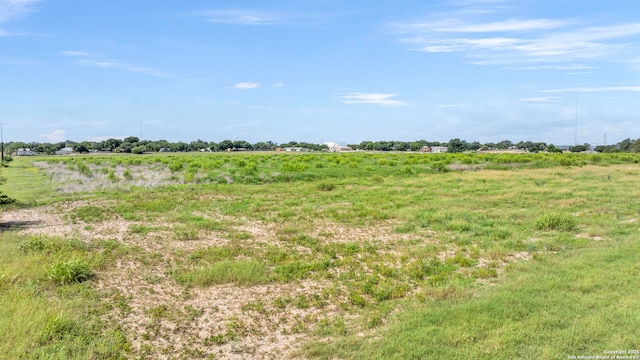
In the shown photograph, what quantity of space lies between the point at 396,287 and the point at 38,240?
8.46m

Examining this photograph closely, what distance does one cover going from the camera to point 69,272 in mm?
7672

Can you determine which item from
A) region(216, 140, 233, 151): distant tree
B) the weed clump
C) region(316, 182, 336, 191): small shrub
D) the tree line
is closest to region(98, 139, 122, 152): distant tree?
the tree line

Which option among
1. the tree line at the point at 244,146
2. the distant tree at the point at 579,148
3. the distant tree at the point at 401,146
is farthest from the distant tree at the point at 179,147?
the distant tree at the point at 579,148

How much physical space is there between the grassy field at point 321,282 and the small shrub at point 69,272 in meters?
0.03

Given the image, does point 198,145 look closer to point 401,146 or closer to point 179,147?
point 179,147

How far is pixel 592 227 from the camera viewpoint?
38.8 feet

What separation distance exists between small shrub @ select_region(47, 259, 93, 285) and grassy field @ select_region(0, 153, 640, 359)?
0.09ft

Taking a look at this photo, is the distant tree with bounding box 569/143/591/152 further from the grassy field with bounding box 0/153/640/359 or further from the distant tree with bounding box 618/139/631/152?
the grassy field with bounding box 0/153/640/359

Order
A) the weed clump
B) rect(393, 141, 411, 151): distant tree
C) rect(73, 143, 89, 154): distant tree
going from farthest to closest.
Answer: rect(393, 141, 411, 151): distant tree, rect(73, 143, 89, 154): distant tree, the weed clump

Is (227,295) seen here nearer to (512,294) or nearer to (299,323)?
(299,323)

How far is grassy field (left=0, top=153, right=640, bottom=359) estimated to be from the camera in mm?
5355

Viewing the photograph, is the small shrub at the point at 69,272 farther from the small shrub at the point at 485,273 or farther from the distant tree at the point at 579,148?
the distant tree at the point at 579,148

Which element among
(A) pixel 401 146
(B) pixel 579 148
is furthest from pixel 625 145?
(A) pixel 401 146

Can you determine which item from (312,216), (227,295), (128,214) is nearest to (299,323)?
(227,295)
